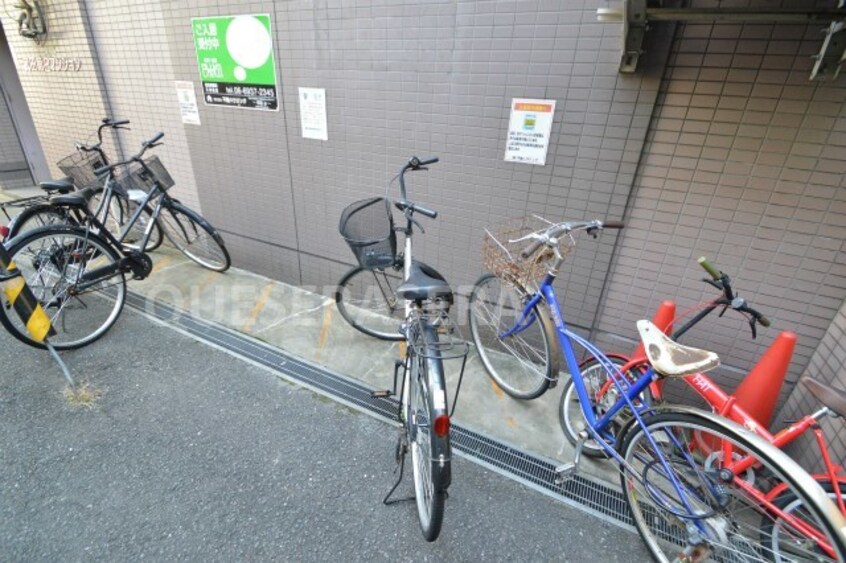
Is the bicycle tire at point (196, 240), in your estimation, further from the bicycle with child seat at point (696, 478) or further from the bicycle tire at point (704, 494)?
the bicycle tire at point (704, 494)

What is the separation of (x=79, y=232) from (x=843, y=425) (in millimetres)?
5163

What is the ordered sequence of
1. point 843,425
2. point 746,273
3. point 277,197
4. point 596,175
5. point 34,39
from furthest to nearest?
point 34,39 → point 277,197 → point 596,175 → point 746,273 → point 843,425

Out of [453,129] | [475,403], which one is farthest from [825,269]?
[453,129]

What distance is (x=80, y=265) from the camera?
132 inches

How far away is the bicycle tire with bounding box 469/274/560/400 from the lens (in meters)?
3.09

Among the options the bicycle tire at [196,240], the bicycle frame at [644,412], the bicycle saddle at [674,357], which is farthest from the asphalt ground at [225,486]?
the bicycle tire at [196,240]

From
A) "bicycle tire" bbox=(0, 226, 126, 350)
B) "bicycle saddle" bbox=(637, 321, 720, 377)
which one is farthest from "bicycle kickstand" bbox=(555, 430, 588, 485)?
"bicycle tire" bbox=(0, 226, 126, 350)

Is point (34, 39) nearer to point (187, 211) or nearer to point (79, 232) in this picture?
point (187, 211)

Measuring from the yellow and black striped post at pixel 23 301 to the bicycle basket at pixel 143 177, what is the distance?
147 cm

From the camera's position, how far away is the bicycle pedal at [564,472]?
2277 mm

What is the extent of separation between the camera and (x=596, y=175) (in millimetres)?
2713

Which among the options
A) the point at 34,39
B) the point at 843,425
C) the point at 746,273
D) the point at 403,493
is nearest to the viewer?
the point at 843,425

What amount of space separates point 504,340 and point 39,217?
4.62 metres

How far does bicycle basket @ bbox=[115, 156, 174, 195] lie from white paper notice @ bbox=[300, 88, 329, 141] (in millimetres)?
1664
